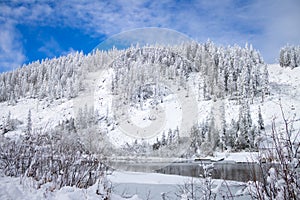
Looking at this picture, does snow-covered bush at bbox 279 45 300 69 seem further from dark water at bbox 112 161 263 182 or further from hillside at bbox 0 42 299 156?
dark water at bbox 112 161 263 182

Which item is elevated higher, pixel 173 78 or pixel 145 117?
pixel 173 78

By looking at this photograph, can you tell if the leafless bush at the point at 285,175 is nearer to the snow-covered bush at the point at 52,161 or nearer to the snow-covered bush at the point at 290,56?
the snow-covered bush at the point at 52,161

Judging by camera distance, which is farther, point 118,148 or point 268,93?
point 268,93

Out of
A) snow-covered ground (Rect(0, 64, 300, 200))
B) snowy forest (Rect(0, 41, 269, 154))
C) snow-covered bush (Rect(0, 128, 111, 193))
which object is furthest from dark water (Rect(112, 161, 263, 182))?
snow-covered bush (Rect(0, 128, 111, 193))

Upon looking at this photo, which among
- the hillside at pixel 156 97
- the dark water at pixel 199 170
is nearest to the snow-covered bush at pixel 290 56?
the hillside at pixel 156 97

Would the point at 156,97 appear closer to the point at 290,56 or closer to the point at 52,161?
the point at 52,161

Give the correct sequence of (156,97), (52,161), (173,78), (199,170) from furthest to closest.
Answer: (199,170), (173,78), (52,161), (156,97)

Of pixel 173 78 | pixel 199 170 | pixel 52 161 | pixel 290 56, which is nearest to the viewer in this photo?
pixel 52 161

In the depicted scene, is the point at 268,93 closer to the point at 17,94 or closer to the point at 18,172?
the point at 18,172

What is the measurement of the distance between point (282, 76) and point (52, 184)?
3165 inches

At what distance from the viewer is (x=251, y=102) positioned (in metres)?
55.1

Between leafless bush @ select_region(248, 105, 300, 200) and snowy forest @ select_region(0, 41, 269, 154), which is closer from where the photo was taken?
leafless bush @ select_region(248, 105, 300, 200)

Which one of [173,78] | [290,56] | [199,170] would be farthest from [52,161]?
[290,56]

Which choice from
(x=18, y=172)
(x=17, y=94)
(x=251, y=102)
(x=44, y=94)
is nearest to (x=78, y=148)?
(x=18, y=172)
